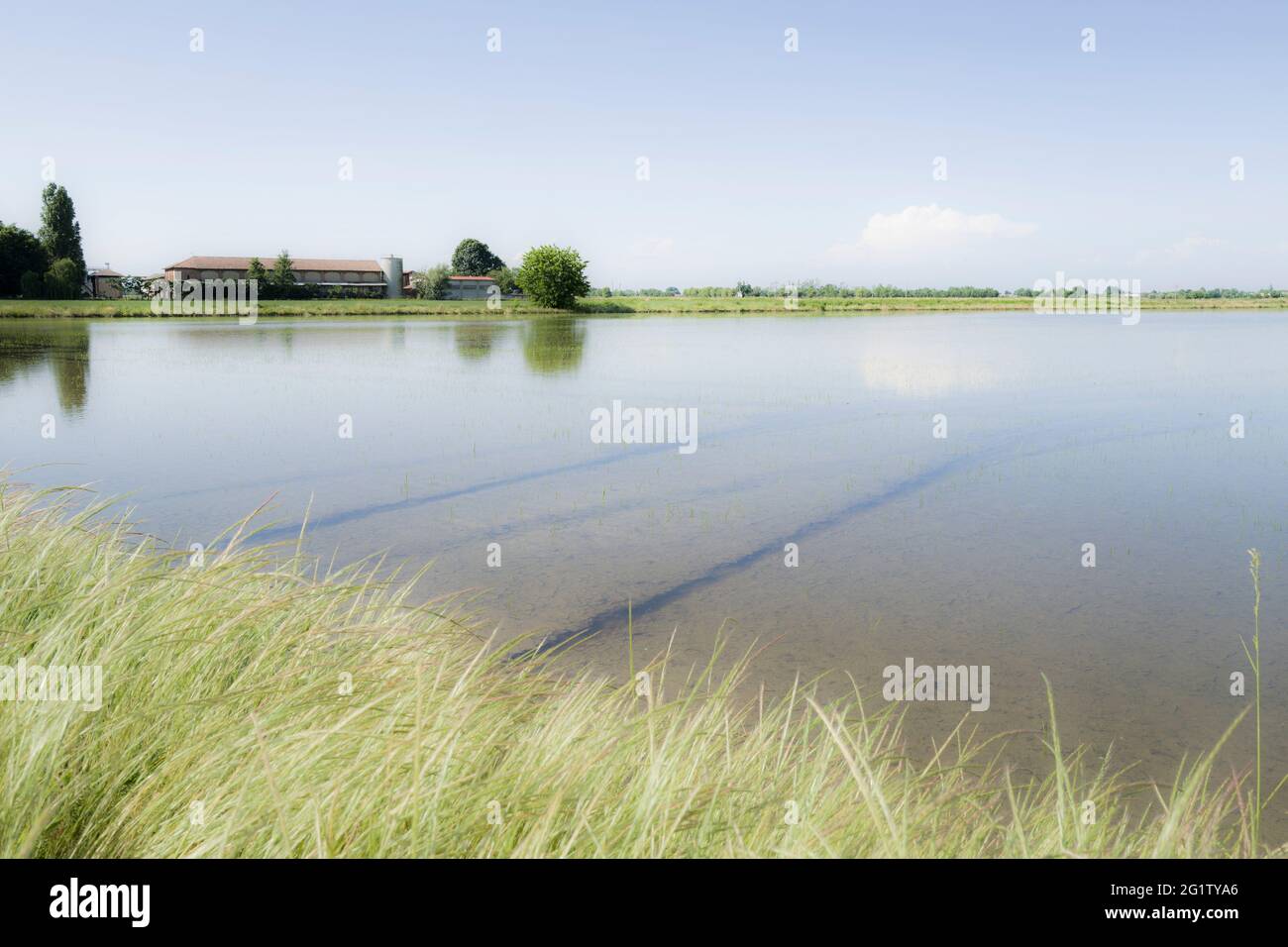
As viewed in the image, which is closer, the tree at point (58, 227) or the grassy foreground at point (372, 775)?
the grassy foreground at point (372, 775)

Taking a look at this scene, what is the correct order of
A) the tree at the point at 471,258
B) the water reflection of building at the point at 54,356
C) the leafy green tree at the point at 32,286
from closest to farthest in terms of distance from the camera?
the water reflection of building at the point at 54,356 → the leafy green tree at the point at 32,286 → the tree at the point at 471,258

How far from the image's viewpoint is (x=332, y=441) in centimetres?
1820

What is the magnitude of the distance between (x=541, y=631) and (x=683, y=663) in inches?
53.5

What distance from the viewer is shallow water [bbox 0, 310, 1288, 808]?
7.62m

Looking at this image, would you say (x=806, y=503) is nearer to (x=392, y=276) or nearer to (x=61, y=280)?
(x=61, y=280)

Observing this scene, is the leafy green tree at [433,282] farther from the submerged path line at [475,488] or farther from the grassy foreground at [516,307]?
the submerged path line at [475,488]

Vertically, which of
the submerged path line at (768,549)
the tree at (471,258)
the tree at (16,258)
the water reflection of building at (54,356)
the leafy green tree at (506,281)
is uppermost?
the tree at (471,258)

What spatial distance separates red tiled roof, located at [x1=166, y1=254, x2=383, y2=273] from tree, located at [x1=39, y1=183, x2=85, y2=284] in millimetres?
27833

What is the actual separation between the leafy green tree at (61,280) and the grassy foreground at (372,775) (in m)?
→ 98.9

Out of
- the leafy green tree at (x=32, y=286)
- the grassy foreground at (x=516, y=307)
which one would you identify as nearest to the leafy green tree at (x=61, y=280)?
the leafy green tree at (x=32, y=286)

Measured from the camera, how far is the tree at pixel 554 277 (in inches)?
4158

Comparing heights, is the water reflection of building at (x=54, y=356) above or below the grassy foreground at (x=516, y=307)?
below

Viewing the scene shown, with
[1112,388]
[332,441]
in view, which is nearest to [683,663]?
[332,441]

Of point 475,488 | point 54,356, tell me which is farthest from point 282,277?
point 475,488
